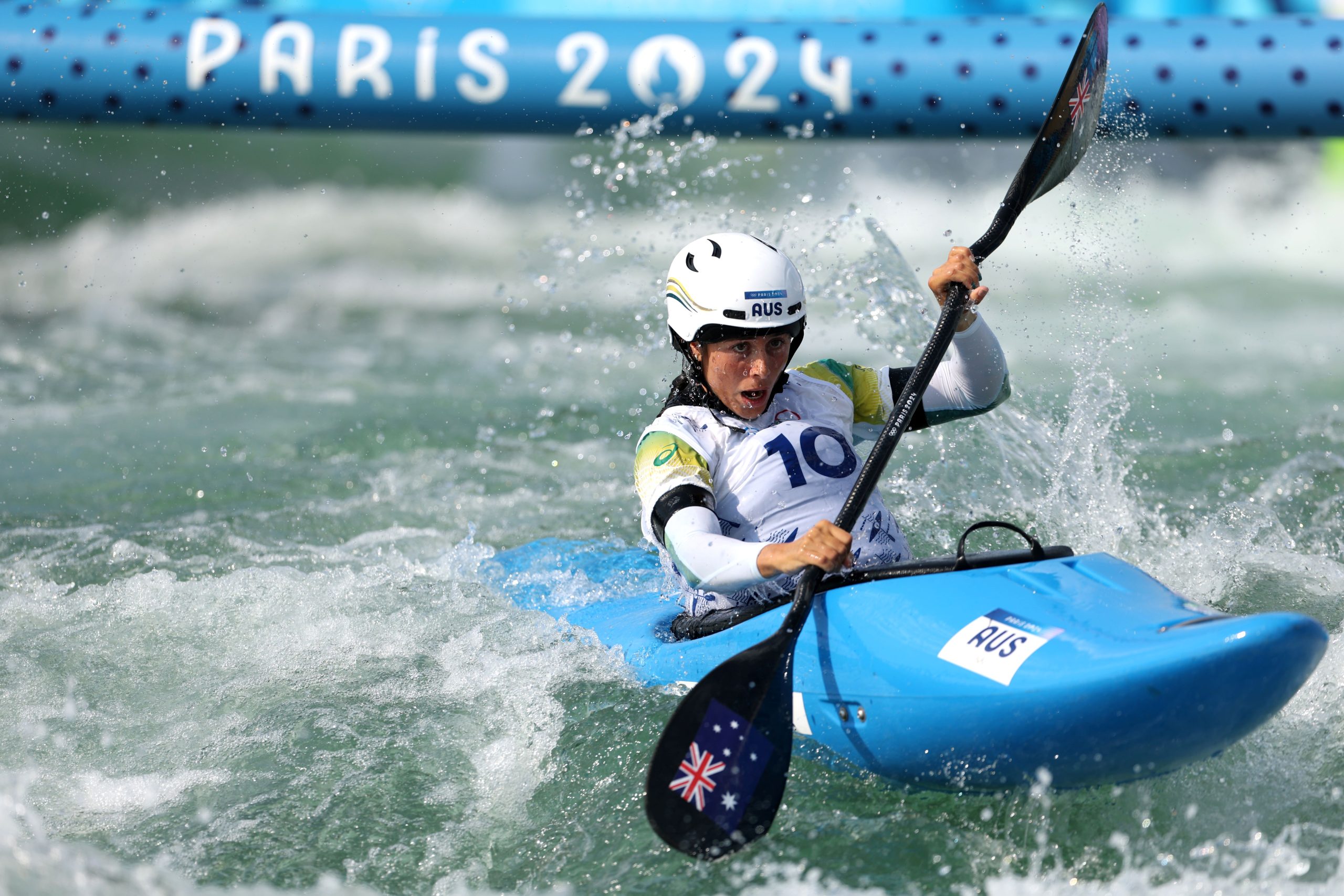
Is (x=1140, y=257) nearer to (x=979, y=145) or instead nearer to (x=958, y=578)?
(x=979, y=145)

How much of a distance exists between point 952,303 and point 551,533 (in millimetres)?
2356

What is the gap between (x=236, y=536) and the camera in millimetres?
5031

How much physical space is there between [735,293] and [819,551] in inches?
30.4

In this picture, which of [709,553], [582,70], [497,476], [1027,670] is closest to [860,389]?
[709,553]

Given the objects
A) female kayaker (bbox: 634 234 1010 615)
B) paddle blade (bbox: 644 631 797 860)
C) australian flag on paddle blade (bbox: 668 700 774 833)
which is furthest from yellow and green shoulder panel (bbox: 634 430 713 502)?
australian flag on paddle blade (bbox: 668 700 774 833)

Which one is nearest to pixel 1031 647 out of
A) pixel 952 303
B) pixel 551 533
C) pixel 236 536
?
pixel 952 303

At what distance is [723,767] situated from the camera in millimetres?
2693

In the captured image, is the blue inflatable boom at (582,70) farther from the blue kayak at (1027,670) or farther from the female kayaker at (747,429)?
the blue kayak at (1027,670)

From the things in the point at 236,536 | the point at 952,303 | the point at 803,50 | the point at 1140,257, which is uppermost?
the point at 803,50

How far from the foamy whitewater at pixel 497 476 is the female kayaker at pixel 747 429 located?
0.51 meters

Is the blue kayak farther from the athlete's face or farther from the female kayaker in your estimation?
the athlete's face

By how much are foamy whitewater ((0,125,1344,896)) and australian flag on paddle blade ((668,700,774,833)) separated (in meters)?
0.13

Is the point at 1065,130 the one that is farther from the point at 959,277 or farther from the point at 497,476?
the point at 497,476

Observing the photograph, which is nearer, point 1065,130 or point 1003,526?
point 1003,526
